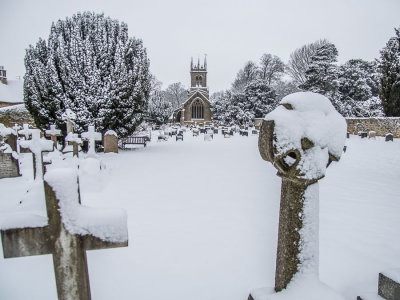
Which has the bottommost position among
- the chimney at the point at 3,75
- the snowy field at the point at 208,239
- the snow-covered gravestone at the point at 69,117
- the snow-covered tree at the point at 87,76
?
the snowy field at the point at 208,239

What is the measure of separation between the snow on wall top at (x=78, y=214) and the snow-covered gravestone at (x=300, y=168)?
44.7 inches

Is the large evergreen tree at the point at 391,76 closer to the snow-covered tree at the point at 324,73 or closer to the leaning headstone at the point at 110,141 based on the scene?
the snow-covered tree at the point at 324,73

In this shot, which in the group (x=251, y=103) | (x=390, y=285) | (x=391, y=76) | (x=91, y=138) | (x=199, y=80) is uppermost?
(x=199, y=80)

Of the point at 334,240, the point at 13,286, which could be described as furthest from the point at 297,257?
the point at 13,286

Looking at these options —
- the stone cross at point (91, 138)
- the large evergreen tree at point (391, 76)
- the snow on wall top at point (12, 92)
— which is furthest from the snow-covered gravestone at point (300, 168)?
the snow on wall top at point (12, 92)

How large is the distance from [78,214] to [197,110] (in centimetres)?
5269

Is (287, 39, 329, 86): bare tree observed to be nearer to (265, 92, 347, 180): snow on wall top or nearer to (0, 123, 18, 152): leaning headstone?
(0, 123, 18, 152): leaning headstone

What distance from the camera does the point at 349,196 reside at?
6129 millimetres

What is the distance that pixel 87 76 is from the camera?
43.1ft

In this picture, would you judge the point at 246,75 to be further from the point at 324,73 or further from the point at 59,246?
the point at 59,246

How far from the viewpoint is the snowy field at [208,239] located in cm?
271

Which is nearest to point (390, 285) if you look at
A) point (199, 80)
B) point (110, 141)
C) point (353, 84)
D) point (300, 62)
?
point (110, 141)

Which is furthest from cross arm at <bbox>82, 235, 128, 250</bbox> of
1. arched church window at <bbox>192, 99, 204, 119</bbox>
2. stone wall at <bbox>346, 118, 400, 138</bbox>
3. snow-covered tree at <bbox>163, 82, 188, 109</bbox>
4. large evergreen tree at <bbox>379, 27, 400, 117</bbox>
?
snow-covered tree at <bbox>163, 82, 188, 109</bbox>

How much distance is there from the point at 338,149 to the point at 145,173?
733cm
